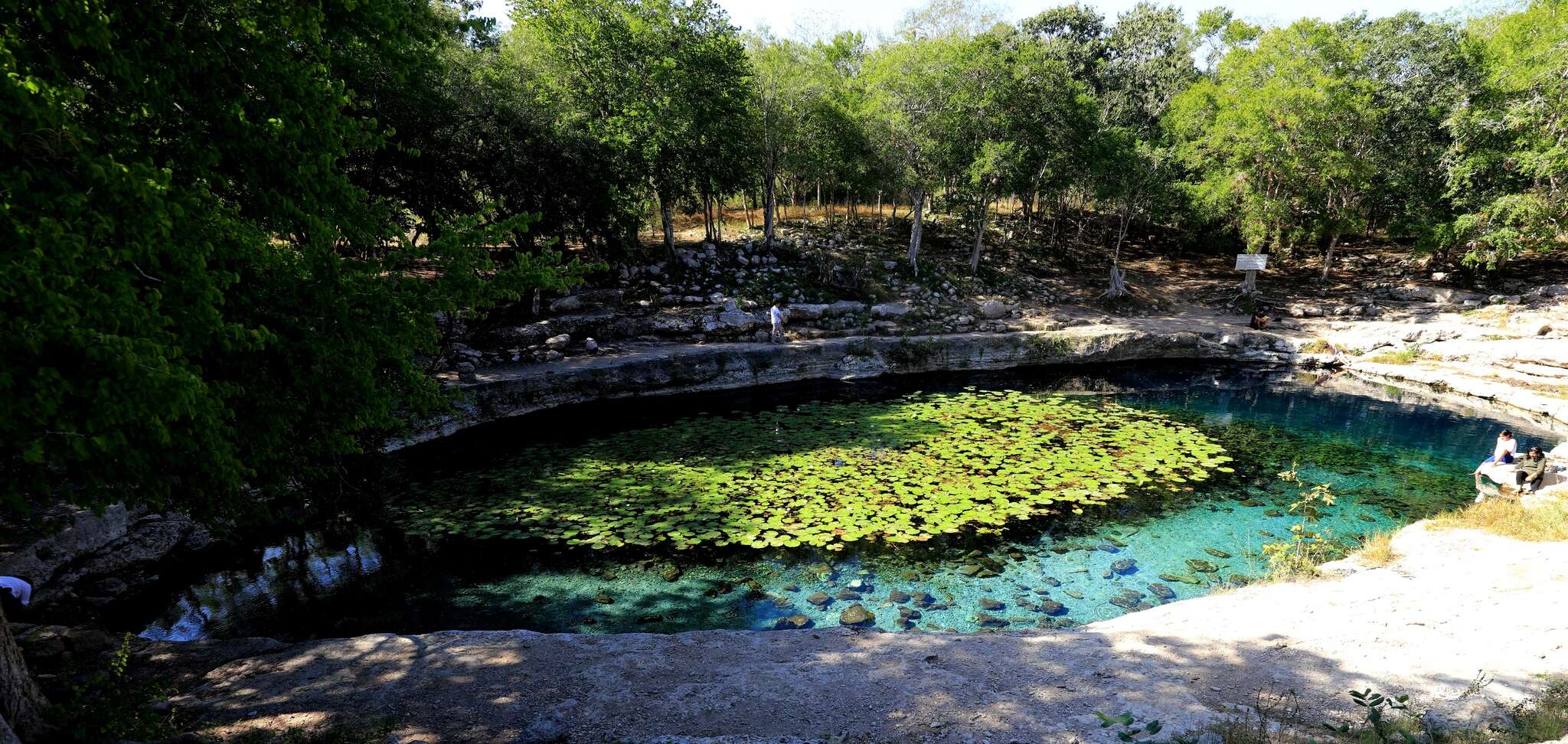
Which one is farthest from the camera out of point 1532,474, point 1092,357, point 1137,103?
point 1137,103

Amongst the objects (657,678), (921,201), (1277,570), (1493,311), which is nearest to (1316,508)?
(1277,570)

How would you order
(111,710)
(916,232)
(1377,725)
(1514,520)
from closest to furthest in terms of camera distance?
(1377,725)
(111,710)
(1514,520)
(916,232)

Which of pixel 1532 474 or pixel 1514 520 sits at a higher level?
pixel 1514 520

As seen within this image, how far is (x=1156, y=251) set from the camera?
128ft

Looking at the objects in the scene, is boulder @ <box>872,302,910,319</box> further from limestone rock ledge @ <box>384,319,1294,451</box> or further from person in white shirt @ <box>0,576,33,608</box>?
person in white shirt @ <box>0,576,33,608</box>

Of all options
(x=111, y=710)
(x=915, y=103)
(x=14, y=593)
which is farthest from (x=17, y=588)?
(x=915, y=103)

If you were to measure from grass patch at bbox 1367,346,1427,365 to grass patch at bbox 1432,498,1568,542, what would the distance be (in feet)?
49.7

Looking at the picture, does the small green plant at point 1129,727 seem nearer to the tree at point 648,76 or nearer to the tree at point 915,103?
the tree at point 648,76

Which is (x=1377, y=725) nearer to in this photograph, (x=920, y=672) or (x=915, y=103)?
(x=920, y=672)

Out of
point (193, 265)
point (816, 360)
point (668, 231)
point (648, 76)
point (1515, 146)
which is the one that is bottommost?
point (816, 360)

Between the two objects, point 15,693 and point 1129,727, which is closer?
point 15,693

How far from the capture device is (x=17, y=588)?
25.5 ft

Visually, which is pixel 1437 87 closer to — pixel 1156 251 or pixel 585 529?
pixel 1156 251

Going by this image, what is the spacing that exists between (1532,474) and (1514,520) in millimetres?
3203
